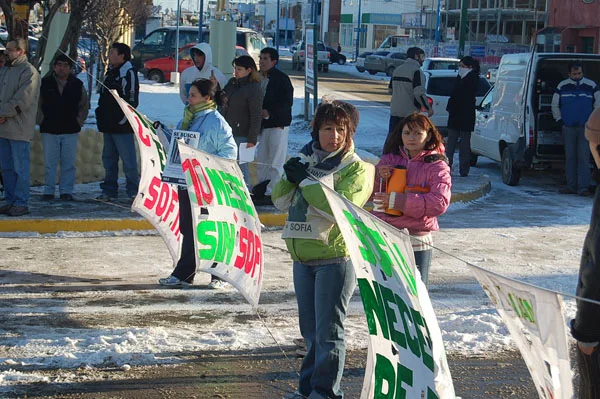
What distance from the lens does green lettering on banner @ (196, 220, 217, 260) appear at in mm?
6285

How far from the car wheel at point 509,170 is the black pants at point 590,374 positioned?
10.4 meters

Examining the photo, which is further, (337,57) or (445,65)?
(337,57)

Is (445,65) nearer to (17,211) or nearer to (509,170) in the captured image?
(509,170)

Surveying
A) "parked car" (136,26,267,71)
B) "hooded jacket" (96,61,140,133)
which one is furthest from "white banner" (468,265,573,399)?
"parked car" (136,26,267,71)

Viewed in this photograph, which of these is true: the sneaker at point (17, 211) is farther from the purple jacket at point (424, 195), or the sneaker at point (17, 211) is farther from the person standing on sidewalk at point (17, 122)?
the purple jacket at point (424, 195)

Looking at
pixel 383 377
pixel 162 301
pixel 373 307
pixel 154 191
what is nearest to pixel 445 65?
pixel 154 191

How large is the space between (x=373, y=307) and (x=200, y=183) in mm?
2322

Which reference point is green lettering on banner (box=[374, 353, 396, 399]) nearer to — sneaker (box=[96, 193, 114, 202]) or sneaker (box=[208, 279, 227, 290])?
sneaker (box=[208, 279, 227, 290])

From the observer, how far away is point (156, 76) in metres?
35.1

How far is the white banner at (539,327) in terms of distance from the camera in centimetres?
311

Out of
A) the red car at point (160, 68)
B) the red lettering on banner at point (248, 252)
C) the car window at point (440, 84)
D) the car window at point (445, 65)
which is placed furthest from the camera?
the red car at point (160, 68)

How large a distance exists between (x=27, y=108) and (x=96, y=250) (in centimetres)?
199

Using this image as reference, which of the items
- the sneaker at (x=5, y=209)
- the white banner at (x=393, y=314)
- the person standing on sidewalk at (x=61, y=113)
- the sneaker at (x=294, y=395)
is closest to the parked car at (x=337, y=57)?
the person standing on sidewalk at (x=61, y=113)

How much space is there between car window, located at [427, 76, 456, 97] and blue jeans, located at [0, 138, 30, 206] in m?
11.7
